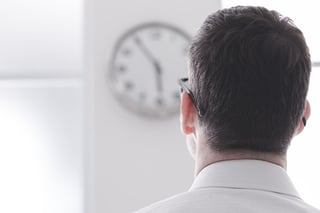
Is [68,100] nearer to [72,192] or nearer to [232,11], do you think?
[72,192]

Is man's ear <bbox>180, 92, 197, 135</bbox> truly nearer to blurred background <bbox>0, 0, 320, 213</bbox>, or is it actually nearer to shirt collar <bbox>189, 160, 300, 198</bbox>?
shirt collar <bbox>189, 160, 300, 198</bbox>

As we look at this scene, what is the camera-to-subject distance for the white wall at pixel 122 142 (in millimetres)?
2609

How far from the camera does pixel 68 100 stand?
113 inches

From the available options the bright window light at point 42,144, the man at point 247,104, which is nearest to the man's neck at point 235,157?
the man at point 247,104

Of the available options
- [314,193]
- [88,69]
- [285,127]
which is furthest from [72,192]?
[285,127]

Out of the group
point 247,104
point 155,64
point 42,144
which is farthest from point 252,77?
point 42,144

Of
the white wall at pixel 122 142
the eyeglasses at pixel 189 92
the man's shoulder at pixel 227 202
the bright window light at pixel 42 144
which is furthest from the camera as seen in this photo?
the bright window light at pixel 42 144

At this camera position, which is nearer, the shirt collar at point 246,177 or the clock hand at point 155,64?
the shirt collar at point 246,177

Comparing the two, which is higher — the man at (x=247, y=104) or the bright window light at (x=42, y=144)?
the man at (x=247, y=104)

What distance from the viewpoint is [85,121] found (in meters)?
2.63

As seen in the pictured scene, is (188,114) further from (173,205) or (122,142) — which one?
(122,142)

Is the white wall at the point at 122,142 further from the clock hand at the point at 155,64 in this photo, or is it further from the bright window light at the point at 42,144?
the bright window light at the point at 42,144

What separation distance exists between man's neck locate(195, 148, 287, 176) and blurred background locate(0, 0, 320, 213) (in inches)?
64.9

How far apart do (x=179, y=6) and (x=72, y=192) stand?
3.12 feet
